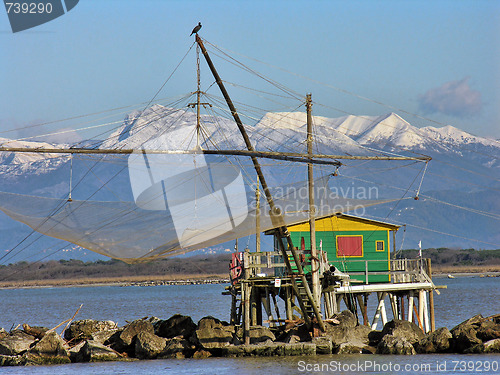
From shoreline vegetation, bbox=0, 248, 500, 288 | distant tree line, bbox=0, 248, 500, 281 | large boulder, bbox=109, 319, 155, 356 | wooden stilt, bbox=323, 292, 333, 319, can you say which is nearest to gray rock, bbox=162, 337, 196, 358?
large boulder, bbox=109, 319, 155, 356

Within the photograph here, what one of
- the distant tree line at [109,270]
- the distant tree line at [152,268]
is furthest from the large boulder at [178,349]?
the distant tree line at [109,270]

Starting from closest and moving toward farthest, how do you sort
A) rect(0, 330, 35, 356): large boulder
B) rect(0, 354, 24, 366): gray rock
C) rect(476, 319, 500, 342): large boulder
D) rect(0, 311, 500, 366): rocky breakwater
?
rect(476, 319, 500, 342): large boulder
rect(0, 311, 500, 366): rocky breakwater
rect(0, 354, 24, 366): gray rock
rect(0, 330, 35, 356): large boulder

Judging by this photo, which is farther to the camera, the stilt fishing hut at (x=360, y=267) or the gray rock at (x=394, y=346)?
the stilt fishing hut at (x=360, y=267)

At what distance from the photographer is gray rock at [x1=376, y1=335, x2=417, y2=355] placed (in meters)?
29.2

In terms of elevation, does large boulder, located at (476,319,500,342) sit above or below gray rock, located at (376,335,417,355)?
above

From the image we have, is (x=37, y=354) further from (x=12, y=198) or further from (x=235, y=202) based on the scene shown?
(x=235, y=202)

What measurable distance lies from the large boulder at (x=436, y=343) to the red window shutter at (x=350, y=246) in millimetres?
8116

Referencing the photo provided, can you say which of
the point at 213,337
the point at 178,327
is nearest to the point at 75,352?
the point at 178,327

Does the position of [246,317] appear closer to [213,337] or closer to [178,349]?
[213,337]

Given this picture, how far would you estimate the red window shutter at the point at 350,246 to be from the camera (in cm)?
3738

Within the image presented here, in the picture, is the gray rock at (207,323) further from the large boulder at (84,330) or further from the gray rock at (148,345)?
the large boulder at (84,330)

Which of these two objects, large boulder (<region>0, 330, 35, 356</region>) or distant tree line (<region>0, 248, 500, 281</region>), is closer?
large boulder (<region>0, 330, 35, 356</region>)

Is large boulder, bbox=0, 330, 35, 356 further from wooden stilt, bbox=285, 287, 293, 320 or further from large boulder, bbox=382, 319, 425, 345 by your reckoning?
large boulder, bbox=382, 319, 425, 345

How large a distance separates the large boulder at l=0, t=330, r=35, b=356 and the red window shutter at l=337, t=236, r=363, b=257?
1469 centimetres
